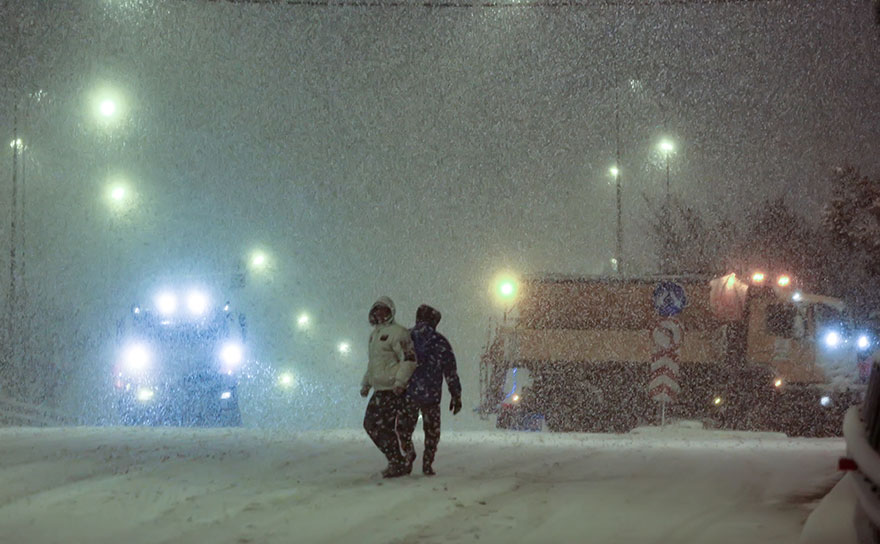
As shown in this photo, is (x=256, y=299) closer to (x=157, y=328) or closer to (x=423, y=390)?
(x=157, y=328)

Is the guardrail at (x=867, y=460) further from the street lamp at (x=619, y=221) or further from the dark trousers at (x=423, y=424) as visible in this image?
the street lamp at (x=619, y=221)

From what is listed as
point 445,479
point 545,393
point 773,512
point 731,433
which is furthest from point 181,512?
point 545,393

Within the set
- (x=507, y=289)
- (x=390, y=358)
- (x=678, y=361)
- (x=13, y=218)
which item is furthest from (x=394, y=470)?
(x=13, y=218)

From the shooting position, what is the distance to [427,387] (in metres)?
10.7

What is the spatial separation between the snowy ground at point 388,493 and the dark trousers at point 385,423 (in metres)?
0.29

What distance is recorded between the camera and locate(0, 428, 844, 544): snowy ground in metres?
7.61

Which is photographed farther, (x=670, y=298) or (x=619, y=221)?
(x=619, y=221)

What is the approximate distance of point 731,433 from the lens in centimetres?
2112

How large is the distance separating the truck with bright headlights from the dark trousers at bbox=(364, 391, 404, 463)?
13793 mm

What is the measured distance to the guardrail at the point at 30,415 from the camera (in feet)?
94.2

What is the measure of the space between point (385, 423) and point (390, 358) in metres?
0.58

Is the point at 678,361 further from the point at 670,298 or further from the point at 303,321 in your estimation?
the point at 303,321

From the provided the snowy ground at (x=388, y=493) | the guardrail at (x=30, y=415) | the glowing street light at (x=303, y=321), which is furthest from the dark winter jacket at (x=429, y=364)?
the glowing street light at (x=303, y=321)

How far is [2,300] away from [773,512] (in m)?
33.8
